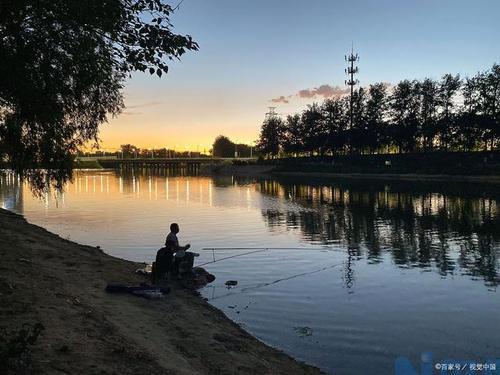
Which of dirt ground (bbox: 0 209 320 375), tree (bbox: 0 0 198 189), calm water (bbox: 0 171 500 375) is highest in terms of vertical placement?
tree (bbox: 0 0 198 189)

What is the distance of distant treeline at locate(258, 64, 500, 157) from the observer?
10538cm

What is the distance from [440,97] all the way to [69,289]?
4557 inches

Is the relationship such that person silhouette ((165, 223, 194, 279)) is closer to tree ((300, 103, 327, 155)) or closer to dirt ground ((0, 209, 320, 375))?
dirt ground ((0, 209, 320, 375))

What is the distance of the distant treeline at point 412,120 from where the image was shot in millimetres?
105375

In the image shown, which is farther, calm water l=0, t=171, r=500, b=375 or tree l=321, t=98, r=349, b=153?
tree l=321, t=98, r=349, b=153

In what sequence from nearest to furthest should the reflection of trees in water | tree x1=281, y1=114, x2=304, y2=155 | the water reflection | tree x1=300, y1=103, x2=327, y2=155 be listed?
the water reflection
the reflection of trees in water
tree x1=300, y1=103, x2=327, y2=155
tree x1=281, y1=114, x2=304, y2=155

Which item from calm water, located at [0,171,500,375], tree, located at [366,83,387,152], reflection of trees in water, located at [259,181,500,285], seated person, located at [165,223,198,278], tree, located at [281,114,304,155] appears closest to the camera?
calm water, located at [0,171,500,375]

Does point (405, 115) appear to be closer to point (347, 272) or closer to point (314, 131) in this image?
point (314, 131)

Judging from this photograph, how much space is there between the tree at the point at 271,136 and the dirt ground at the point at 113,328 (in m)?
170

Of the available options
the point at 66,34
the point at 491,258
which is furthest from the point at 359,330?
the point at 491,258

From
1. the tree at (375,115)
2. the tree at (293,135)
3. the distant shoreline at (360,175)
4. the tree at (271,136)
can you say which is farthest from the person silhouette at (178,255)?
the tree at (271,136)

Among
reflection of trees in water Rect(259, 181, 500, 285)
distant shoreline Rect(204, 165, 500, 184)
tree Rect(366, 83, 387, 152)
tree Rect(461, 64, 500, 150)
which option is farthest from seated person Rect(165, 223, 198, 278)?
tree Rect(366, 83, 387, 152)

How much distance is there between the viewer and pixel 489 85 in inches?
4131

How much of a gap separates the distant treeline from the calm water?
219 ft
